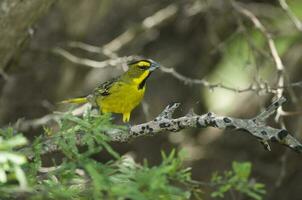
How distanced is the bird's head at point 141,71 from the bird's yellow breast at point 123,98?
73 millimetres

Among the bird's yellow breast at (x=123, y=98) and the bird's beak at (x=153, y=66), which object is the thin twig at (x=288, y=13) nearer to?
the bird's beak at (x=153, y=66)

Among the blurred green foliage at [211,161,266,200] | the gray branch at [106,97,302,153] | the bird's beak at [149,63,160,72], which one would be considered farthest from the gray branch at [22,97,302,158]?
the bird's beak at [149,63,160,72]

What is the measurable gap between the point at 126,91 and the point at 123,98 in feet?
0.21

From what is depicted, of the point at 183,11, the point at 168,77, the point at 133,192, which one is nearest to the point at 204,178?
the point at 168,77

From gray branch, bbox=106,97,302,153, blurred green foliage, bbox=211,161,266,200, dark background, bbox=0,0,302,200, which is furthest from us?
dark background, bbox=0,0,302,200

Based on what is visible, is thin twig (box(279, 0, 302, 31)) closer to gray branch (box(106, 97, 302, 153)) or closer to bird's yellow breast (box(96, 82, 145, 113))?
bird's yellow breast (box(96, 82, 145, 113))

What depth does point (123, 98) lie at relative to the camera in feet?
16.6

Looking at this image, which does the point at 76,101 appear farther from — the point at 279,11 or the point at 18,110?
the point at 279,11

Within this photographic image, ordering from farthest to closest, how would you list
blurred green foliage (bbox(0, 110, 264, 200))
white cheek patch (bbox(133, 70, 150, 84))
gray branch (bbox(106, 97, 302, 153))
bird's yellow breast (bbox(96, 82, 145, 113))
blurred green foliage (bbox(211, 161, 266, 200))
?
1. white cheek patch (bbox(133, 70, 150, 84))
2. bird's yellow breast (bbox(96, 82, 145, 113))
3. gray branch (bbox(106, 97, 302, 153))
4. blurred green foliage (bbox(211, 161, 266, 200))
5. blurred green foliage (bbox(0, 110, 264, 200))

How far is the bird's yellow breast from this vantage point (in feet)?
16.6

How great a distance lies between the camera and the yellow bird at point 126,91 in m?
5.07

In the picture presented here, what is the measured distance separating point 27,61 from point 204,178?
2.62 meters

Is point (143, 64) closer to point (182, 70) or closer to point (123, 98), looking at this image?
point (123, 98)

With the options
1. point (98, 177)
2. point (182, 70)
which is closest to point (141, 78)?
point (98, 177)
